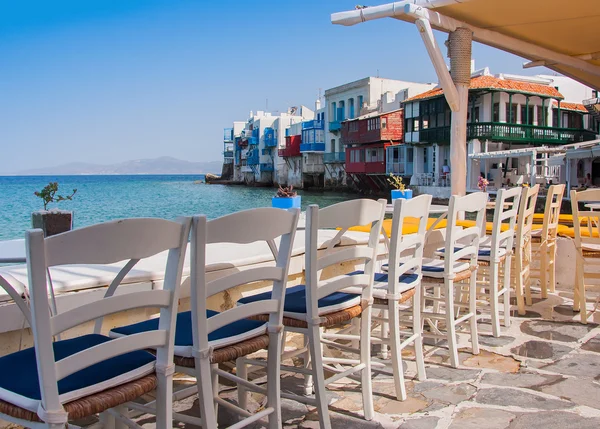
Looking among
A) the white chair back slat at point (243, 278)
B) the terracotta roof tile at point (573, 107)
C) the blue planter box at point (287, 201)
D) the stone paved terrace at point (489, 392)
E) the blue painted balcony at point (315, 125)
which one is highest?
the blue painted balcony at point (315, 125)

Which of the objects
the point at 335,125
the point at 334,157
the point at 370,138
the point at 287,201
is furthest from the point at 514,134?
the point at 287,201

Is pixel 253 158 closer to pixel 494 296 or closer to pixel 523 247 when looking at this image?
pixel 523 247

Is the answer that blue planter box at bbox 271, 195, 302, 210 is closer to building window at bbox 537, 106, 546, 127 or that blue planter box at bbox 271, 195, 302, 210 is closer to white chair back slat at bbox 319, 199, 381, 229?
white chair back slat at bbox 319, 199, 381, 229

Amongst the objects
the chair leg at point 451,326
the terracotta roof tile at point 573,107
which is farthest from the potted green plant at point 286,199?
the terracotta roof tile at point 573,107

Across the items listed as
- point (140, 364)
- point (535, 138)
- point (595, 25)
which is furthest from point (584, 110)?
point (140, 364)

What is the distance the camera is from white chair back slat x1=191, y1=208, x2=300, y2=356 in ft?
4.86

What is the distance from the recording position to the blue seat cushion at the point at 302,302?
2.02m

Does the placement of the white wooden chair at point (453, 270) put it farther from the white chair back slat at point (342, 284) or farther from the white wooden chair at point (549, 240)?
the white wooden chair at point (549, 240)

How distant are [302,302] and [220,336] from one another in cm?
48

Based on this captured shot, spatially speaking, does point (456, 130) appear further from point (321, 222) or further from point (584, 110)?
point (584, 110)

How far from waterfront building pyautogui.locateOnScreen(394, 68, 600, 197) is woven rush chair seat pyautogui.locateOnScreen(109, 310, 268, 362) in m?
26.3

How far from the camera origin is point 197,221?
143 centimetres

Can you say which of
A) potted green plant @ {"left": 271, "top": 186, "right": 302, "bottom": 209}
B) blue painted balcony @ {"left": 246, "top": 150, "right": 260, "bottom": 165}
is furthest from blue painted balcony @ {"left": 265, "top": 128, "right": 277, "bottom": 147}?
potted green plant @ {"left": 271, "top": 186, "right": 302, "bottom": 209}

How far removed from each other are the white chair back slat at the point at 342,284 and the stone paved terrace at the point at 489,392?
54 cm
